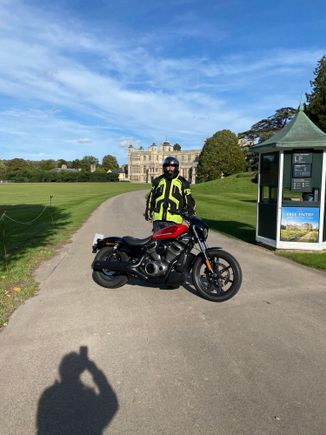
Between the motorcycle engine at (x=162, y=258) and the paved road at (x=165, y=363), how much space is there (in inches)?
19.3

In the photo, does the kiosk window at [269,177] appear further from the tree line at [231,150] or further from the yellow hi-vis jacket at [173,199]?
the tree line at [231,150]

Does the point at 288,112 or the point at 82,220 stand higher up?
the point at 288,112

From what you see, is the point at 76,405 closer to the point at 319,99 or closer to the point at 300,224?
the point at 300,224

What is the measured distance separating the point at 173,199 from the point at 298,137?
467cm

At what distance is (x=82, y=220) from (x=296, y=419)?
15277mm

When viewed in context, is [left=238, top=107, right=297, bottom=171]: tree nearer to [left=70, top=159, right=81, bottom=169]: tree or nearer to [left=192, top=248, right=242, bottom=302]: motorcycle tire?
[left=192, top=248, right=242, bottom=302]: motorcycle tire

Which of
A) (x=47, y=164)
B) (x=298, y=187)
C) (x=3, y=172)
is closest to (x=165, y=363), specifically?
(x=298, y=187)

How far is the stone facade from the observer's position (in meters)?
136

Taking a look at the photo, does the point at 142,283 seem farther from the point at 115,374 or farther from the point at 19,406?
the point at 19,406

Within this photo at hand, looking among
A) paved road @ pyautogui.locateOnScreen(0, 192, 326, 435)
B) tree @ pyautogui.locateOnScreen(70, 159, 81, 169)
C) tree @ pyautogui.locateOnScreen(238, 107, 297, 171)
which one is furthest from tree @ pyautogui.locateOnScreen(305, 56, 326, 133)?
tree @ pyautogui.locateOnScreen(70, 159, 81, 169)

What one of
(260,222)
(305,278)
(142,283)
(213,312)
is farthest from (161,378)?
(260,222)

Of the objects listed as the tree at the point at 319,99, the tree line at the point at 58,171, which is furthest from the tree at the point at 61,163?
the tree at the point at 319,99

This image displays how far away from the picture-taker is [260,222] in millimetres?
10453

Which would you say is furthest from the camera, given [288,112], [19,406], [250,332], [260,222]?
[288,112]
